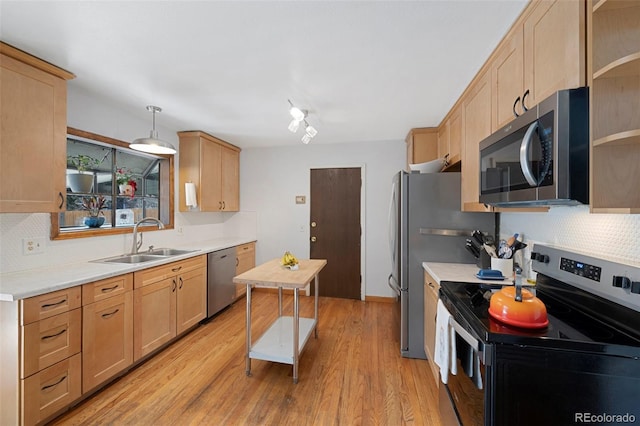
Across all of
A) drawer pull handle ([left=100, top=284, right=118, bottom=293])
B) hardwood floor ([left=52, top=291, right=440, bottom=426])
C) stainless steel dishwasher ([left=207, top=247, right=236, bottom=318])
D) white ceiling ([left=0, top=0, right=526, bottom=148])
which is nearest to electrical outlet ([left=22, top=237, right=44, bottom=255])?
drawer pull handle ([left=100, top=284, right=118, bottom=293])

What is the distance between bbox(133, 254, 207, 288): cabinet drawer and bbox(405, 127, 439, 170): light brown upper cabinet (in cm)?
292

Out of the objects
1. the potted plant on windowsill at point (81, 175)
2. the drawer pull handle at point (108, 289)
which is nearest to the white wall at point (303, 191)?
the potted plant on windowsill at point (81, 175)

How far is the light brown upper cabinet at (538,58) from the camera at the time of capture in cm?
104

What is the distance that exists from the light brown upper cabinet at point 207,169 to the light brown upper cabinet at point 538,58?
3.29 metres

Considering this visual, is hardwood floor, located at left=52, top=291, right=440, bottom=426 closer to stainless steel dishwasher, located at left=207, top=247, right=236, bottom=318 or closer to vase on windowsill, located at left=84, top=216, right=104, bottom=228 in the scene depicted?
stainless steel dishwasher, located at left=207, top=247, right=236, bottom=318

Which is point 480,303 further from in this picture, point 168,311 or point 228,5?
point 168,311

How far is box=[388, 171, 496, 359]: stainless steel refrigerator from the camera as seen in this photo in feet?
7.97

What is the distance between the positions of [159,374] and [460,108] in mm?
3505

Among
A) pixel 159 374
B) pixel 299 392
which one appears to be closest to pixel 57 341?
pixel 159 374

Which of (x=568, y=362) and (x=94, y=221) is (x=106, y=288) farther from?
(x=568, y=362)

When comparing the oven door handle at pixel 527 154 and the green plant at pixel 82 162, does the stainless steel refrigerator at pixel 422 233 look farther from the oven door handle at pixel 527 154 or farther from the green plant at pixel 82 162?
the green plant at pixel 82 162

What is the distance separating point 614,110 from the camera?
0.93 metres

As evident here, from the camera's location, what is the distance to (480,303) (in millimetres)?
1306

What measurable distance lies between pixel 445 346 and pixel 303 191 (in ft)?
10.6
